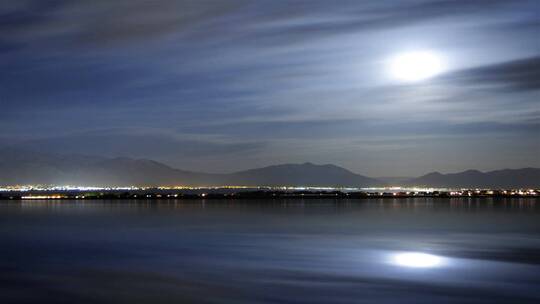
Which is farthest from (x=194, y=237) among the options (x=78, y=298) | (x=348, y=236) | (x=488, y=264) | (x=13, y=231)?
(x=78, y=298)

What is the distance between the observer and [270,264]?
32.2 metres

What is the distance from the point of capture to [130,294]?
2370 centimetres

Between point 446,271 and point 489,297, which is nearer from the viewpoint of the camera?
point 489,297

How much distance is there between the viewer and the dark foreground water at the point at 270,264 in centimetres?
2414

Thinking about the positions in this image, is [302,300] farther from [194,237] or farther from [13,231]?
[13,231]

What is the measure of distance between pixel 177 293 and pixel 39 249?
17273 millimetres

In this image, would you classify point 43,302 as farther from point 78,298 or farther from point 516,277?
point 516,277

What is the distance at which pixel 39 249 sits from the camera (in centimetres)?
3881

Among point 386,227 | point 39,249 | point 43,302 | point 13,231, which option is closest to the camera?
point 43,302

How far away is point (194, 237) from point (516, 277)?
870 inches

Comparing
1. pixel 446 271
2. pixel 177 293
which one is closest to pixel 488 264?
pixel 446 271

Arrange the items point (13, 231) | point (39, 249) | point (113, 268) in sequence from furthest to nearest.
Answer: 1. point (13, 231)
2. point (39, 249)
3. point (113, 268)

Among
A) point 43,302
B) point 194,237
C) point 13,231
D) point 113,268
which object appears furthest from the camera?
point 13,231

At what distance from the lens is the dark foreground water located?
24141 mm
